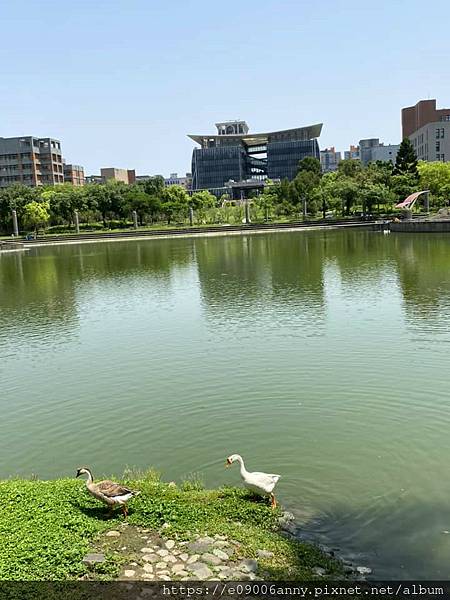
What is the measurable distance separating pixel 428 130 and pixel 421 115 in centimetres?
2108

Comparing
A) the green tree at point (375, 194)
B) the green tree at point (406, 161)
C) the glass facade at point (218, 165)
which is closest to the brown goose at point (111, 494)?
the green tree at point (375, 194)

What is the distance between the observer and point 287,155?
13475 cm

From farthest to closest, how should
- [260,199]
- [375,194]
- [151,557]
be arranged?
[260,199] < [375,194] < [151,557]

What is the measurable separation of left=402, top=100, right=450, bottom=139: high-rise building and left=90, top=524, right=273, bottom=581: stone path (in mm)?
116547

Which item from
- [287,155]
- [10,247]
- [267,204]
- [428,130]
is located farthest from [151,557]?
[287,155]

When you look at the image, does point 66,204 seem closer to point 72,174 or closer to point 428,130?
point 72,174

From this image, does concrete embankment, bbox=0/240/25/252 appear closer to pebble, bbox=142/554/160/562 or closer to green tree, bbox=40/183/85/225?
green tree, bbox=40/183/85/225

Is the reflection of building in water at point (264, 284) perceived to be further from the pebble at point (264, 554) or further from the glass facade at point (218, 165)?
the glass facade at point (218, 165)

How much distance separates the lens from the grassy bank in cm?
472

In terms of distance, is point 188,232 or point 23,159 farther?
point 23,159

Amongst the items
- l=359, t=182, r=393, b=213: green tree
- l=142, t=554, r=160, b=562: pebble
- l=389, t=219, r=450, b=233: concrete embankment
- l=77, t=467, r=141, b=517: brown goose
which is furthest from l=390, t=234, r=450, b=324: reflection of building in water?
l=359, t=182, r=393, b=213: green tree

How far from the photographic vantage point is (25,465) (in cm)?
805

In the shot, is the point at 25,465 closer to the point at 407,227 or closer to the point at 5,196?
the point at 407,227

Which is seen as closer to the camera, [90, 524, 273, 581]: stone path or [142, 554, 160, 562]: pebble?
[90, 524, 273, 581]: stone path
